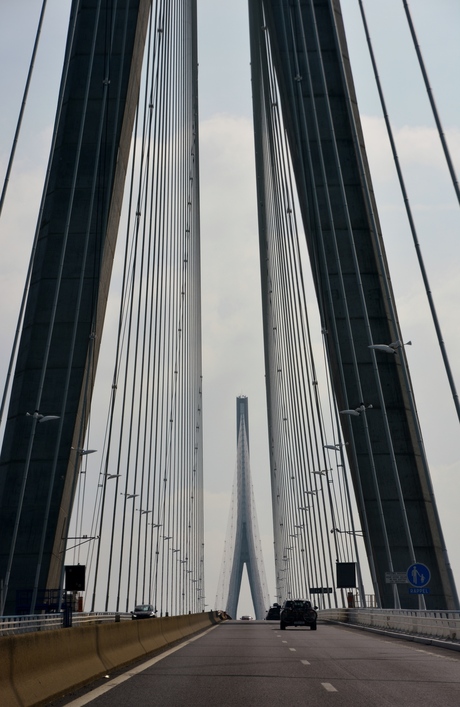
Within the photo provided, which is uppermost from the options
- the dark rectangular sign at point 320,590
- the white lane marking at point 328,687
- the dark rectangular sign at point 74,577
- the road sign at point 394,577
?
the dark rectangular sign at point 320,590

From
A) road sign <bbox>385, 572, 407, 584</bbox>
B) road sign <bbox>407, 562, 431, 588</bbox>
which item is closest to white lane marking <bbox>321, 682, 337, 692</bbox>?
road sign <bbox>407, 562, 431, 588</bbox>

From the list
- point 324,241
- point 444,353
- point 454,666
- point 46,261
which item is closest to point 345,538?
point 324,241

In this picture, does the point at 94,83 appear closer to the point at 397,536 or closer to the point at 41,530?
the point at 41,530

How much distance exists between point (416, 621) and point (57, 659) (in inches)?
841

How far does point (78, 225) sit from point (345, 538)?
102 feet

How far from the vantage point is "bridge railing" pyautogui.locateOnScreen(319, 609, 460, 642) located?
27.0m

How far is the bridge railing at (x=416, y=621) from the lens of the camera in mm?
27031

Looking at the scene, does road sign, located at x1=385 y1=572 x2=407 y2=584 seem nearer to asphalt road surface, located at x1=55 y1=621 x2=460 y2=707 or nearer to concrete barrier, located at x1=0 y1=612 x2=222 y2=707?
asphalt road surface, located at x1=55 y1=621 x2=460 y2=707

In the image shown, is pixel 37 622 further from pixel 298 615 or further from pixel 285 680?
pixel 285 680

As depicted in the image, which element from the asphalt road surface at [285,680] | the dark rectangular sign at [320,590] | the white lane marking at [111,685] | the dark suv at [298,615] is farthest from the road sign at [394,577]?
the dark rectangular sign at [320,590]

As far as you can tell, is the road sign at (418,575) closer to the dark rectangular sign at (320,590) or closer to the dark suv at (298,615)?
the dark suv at (298,615)

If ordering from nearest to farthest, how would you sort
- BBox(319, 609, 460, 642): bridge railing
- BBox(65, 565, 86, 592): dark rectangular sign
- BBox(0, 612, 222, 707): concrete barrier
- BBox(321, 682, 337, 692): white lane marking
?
1. BBox(0, 612, 222, 707): concrete barrier
2. BBox(321, 682, 337, 692): white lane marking
3. BBox(65, 565, 86, 592): dark rectangular sign
4. BBox(319, 609, 460, 642): bridge railing

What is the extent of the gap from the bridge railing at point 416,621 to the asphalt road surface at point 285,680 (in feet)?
19.5

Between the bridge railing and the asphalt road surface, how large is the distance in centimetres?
596
